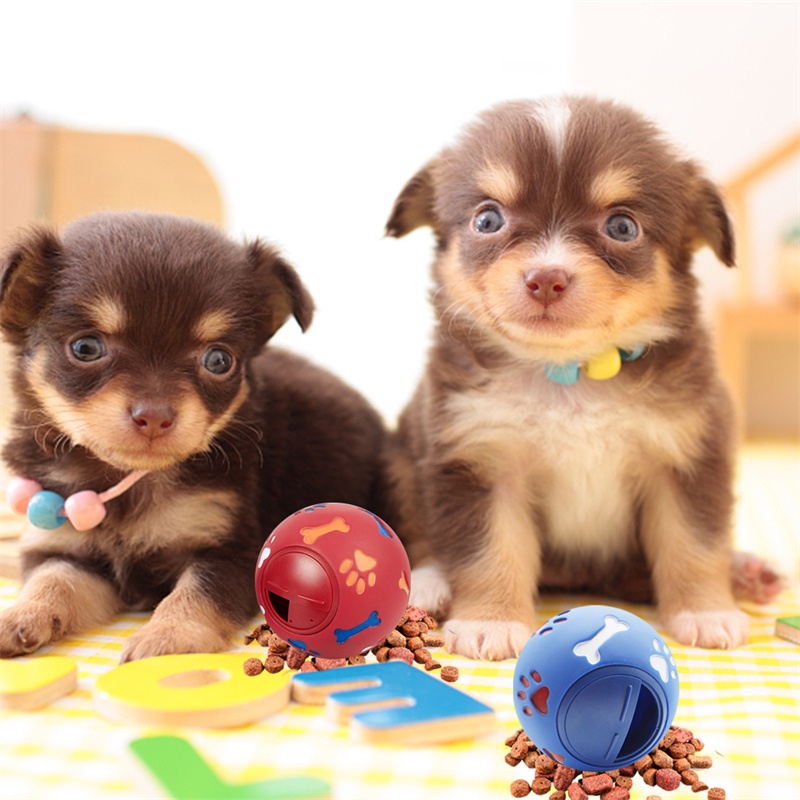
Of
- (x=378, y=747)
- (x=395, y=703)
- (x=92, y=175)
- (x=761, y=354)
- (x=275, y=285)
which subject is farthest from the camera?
(x=761, y=354)

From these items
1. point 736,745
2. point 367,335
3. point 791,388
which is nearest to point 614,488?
point 736,745

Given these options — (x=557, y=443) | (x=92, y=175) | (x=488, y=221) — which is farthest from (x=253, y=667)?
(x=92, y=175)

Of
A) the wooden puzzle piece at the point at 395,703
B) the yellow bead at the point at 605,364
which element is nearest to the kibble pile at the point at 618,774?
the wooden puzzle piece at the point at 395,703

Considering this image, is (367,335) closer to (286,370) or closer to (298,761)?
(286,370)

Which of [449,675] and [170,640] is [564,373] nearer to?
[449,675]

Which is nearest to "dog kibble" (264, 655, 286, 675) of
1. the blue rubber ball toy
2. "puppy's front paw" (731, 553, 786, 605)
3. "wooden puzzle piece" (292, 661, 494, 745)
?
"wooden puzzle piece" (292, 661, 494, 745)

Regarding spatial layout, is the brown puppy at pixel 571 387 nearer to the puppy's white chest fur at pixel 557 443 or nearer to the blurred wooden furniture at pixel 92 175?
the puppy's white chest fur at pixel 557 443
